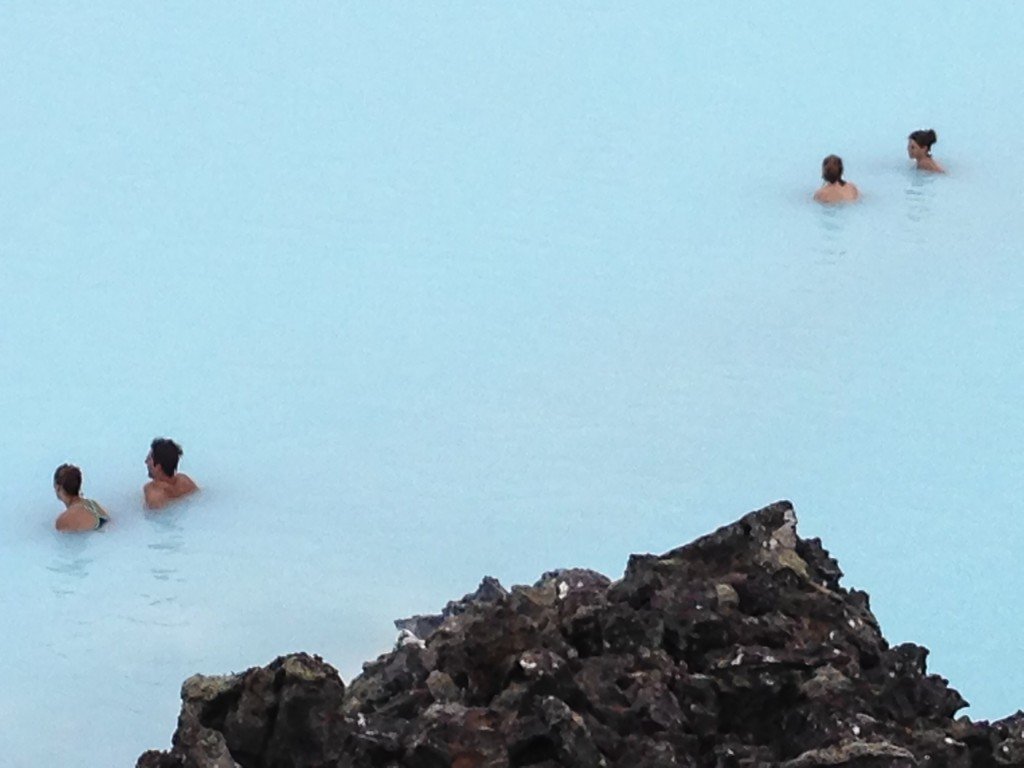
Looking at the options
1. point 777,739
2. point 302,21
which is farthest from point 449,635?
point 302,21

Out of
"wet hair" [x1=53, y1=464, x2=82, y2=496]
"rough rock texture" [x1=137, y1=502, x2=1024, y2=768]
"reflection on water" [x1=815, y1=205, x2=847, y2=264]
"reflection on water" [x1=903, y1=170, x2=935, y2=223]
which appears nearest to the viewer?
"rough rock texture" [x1=137, y1=502, x2=1024, y2=768]

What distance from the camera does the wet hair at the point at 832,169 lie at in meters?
10.8

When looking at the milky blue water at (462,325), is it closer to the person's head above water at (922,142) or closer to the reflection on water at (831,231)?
the reflection on water at (831,231)

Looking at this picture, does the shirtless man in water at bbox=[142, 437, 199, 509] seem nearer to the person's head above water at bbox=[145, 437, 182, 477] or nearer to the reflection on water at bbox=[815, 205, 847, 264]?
the person's head above water at bbox=[145, 437, 182, 477]

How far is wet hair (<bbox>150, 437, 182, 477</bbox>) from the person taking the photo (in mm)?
7504

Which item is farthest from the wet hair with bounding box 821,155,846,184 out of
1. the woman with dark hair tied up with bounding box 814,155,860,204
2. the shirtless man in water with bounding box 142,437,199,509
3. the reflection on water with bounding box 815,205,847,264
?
the shirtless man in water with bounding box 142,437,199,509

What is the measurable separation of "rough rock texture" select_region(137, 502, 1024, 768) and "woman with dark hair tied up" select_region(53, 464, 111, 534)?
12.3 feet

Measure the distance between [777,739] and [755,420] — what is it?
4.88 m

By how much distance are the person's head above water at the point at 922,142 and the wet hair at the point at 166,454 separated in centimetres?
614

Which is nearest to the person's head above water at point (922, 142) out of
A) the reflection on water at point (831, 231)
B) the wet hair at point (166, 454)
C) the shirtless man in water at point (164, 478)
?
the reflection on water at point (831, 231)

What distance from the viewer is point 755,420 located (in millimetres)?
8430

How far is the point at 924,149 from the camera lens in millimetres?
11469

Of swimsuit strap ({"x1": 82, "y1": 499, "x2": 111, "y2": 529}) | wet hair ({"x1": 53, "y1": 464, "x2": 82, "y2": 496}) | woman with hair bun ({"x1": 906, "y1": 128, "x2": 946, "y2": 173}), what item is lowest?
swimsuit strap ({"x1": 82, "y1": 499, "x2": 111, "y2": 529})

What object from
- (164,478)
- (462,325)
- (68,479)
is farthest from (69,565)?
(462,325)
